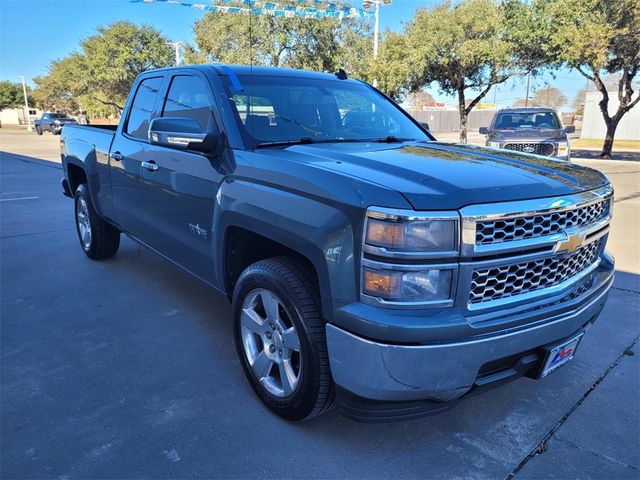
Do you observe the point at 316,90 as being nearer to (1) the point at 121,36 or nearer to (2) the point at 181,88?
(2) the point at 181,88

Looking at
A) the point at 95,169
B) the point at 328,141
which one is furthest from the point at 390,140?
the point at 95,169

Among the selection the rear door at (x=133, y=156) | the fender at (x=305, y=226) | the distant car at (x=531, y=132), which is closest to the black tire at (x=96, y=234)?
the rear door at (x=133, y=156)

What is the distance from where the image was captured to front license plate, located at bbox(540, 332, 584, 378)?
236 cm

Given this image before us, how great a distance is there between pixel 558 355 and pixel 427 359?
34.2 inches

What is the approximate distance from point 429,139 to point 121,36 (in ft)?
121

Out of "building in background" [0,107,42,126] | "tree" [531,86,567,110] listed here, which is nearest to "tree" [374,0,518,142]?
"tree" [531,86,567,110]

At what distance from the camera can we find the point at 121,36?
34.7 metres

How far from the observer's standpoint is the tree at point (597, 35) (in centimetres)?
1694

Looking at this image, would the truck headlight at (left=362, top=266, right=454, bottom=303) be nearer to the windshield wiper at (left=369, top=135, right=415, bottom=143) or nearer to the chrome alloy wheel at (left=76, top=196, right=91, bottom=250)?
the windshield wiper at (left=369, top=135, right=415, bottom=143)

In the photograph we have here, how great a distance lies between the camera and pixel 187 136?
2.89 m

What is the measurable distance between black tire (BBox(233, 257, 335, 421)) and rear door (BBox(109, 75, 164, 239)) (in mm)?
1899

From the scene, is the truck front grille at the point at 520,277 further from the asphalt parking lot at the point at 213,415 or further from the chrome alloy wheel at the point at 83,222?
the chrome alloy wheel at the point at 83,222

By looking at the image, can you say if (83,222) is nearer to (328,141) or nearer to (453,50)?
(328,141)

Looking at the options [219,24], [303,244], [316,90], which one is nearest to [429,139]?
[316,90]
